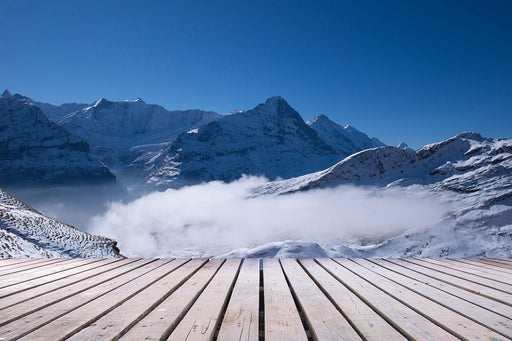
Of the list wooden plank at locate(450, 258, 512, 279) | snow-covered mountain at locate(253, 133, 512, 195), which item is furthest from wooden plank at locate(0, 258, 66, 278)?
snow-covered mountain at locate(253, 133, 512, 195)

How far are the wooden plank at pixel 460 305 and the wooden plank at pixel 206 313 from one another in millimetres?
2239

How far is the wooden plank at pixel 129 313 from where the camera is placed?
224cm

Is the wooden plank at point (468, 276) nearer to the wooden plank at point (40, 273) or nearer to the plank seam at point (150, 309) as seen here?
the plank seam at point (150, 309)

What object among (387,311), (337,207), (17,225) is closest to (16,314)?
(387,311)

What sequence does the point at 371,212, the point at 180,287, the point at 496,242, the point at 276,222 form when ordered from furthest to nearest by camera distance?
the point at 276,222 → the point at 371,212 → the point at 496,242 → the point at 180,287

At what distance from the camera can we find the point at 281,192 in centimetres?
5788

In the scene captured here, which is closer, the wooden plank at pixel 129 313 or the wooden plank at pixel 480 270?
the wooden plank at pixel 129 313

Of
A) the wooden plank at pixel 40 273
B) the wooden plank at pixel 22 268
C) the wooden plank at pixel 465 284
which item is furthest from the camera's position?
the wooden plank at pixel 22 268

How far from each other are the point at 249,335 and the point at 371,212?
122ft

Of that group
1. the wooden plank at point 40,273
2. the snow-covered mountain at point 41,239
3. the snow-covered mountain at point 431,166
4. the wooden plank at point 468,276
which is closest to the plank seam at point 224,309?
the wooden plank at point 40,273

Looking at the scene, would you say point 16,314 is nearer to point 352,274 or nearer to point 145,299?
point 145,299

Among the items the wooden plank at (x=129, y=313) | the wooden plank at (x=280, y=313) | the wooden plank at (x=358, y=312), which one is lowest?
the wooden plank at (x=358, y=312)

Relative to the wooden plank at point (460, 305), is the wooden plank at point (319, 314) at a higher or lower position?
higher

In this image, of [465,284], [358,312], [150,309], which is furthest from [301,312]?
[465,284]
